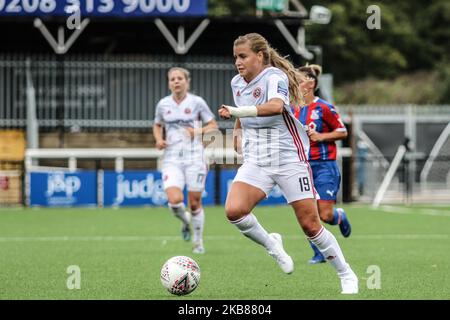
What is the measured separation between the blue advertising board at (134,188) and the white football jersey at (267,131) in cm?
1576

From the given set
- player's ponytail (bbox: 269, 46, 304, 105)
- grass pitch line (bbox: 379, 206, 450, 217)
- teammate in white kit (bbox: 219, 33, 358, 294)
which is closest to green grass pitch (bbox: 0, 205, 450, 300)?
grass pitch line (bbox: 379, 206, 450, 217)

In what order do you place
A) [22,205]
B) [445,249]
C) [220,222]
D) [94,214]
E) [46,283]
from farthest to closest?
[22,205] < [94,214] < [220,222] < [445,249] < [46,283]

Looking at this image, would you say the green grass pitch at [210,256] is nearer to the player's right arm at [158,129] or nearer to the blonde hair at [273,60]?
the player's right arm at [158,129]

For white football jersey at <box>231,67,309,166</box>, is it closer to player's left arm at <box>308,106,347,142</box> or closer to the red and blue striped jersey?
player's left arm at <box>308,106,347,142</box>

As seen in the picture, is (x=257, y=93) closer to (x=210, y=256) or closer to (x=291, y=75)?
(x=291, y=75)

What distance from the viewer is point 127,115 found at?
30.5 m

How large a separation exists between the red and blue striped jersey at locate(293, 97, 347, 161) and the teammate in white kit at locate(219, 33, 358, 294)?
11.2ft

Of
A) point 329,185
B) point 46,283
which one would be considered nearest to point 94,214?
point 329,185

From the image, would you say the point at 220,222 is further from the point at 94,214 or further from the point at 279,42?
the point at 279,42

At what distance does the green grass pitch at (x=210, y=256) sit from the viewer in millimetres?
9680

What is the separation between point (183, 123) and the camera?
1467cm

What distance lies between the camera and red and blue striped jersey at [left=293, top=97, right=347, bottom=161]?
42.4ft

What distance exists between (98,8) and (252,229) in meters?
17.8

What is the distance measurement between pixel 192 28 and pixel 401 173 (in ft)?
21.9
